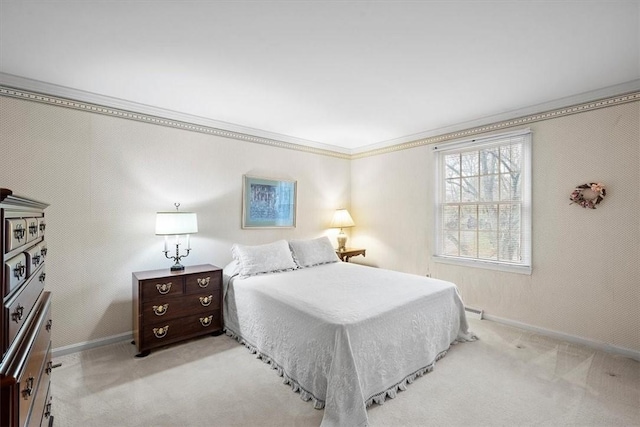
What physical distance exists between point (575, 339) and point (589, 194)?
4.76 feet

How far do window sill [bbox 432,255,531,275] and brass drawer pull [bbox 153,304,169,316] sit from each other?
3322 mm

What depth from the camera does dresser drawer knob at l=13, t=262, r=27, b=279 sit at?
993 millimetres

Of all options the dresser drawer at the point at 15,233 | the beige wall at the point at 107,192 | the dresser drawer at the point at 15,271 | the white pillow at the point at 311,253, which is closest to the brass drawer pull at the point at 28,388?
the dresser drawer at the point at 15,271

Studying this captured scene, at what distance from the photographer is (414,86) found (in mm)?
2777

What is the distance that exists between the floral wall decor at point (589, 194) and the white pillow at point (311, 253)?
2726 millimetres

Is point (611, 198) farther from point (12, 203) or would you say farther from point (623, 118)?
point (12, 203)

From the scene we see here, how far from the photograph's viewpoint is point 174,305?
298 cm

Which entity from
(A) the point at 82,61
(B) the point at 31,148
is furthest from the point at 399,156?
(B) the point at 31,148

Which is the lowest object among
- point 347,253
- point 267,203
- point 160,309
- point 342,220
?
point 160,309

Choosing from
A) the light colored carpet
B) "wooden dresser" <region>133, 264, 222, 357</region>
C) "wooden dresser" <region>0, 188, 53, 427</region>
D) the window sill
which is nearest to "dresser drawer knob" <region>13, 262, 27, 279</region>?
"wooden dresser" <region>0, 188, 53, 427</region>

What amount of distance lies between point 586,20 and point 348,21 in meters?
1.46

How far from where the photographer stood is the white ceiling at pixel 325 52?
178 cm

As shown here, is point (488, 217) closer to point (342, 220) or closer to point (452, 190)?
point (452, 190)

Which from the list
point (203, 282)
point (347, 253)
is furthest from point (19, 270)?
point (347, 253)
